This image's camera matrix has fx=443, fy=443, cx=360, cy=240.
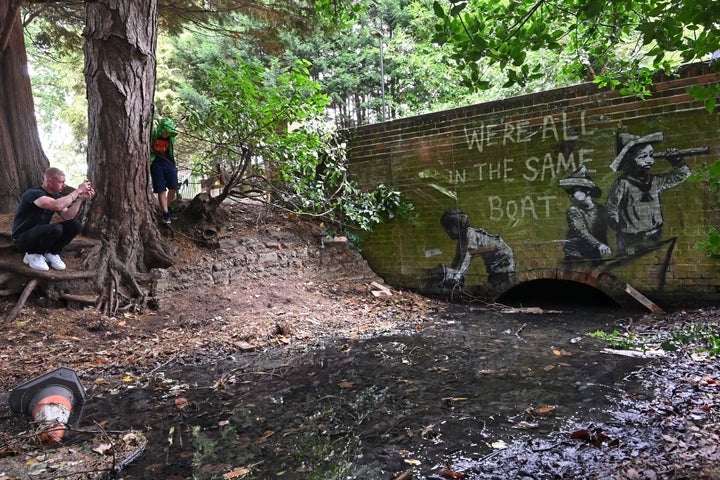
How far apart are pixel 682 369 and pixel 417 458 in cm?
261

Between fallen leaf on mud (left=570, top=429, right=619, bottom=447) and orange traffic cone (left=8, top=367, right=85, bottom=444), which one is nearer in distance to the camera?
fallen leaf on mud (left=570, top=429, right=619, bottom=447)

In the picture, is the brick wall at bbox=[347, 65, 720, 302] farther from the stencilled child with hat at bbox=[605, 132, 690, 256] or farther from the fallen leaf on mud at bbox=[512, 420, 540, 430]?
the fallen leaf on mud at bbox=[512, 420, 540, 430]

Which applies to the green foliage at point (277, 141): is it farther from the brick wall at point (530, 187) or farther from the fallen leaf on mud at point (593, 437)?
the fallen leaf on mud at point (593, 437)

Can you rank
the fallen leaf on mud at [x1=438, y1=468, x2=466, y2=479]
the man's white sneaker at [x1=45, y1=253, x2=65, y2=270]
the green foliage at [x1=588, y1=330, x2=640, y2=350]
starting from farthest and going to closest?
the man's white sneaker at [x1=45, y1=253, x2=65, y2=270] → the green foliage at [x1=588, y1=330, x2=640, y2=350] → the fallen leaf on mud at [x1=438, y1=468, x2=466, y2=479]

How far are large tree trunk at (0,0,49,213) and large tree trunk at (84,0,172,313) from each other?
1.48m

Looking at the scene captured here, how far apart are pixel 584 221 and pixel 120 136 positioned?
22.2 feet

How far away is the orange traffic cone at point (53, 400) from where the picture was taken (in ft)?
9.37

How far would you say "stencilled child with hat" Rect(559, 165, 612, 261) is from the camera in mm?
6535


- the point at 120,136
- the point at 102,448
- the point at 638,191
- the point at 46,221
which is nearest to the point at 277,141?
the point at 120,136

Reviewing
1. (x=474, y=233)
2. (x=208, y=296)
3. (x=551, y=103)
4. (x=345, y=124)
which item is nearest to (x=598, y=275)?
(x=474, y=233)

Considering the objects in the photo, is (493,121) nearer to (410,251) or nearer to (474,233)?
(474,233)

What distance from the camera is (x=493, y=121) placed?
7434mm

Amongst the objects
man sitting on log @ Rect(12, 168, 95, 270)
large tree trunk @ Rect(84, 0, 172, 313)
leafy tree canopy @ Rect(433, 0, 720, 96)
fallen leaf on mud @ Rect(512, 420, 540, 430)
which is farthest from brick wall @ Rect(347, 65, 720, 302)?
man sitting on log @ Rect(12, 168, 95, 270)

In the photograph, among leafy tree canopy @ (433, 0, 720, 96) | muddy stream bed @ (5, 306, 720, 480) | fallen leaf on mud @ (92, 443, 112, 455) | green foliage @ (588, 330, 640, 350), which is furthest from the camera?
green foliage @ (588, 330, 640, 350)
